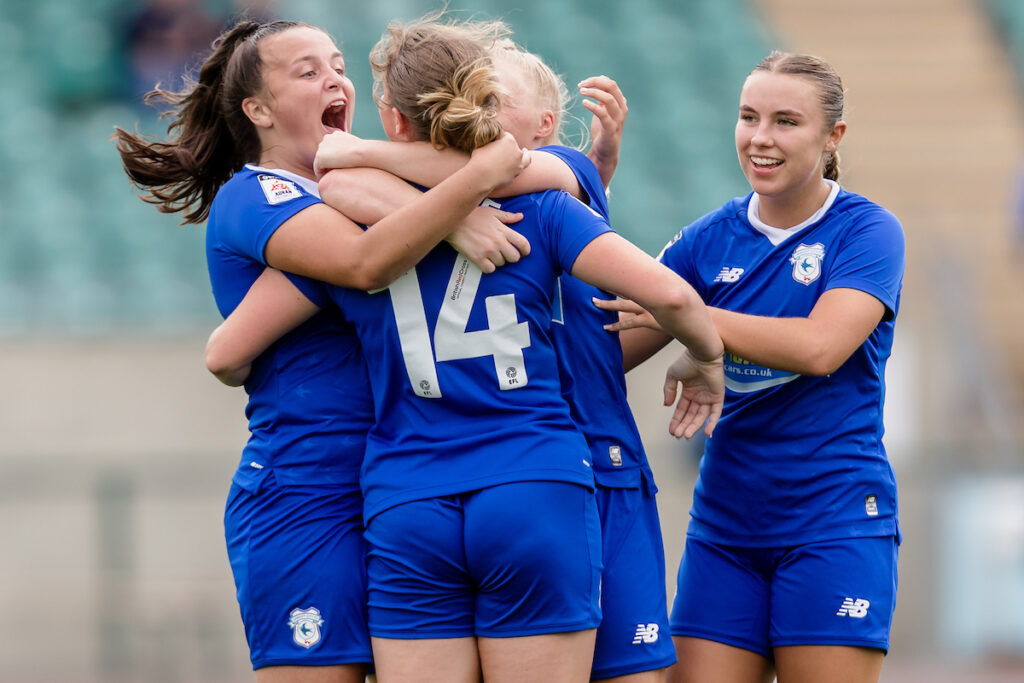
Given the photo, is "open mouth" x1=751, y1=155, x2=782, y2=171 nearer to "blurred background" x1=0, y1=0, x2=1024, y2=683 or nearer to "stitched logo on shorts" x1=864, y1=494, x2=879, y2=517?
"stitched logo on shorts" x1=864, y1=494, x2=879, y2=517

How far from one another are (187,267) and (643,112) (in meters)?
3.93

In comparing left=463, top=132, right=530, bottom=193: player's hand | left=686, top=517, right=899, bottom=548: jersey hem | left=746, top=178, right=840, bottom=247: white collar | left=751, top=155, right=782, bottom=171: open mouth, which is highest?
left=751, top=155, right=782, bottom=171: open mouth

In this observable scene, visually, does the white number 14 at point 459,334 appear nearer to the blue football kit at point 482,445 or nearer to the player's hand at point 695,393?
the blue football kit at point 482,445

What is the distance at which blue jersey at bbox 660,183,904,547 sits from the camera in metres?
3.22

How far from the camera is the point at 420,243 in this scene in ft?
9.01

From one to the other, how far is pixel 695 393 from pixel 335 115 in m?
1.11

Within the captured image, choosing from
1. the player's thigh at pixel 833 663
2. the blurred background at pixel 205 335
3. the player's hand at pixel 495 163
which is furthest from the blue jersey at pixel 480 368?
the blurred background at pixel 205 335

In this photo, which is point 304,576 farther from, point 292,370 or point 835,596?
point 835,596

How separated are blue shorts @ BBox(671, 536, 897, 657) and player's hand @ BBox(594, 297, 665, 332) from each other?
0.69m

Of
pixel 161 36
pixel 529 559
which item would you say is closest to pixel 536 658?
pixel 529 559

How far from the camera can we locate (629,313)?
3.05 m

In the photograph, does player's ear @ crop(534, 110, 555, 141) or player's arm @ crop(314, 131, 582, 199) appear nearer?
player's arm @ crop(314, 131, 582, 199)

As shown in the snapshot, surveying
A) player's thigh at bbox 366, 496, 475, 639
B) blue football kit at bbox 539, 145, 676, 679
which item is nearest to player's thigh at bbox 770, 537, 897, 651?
blue football kit at bbox 539, 145, 676, 679

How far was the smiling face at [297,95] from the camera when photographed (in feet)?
10.5
